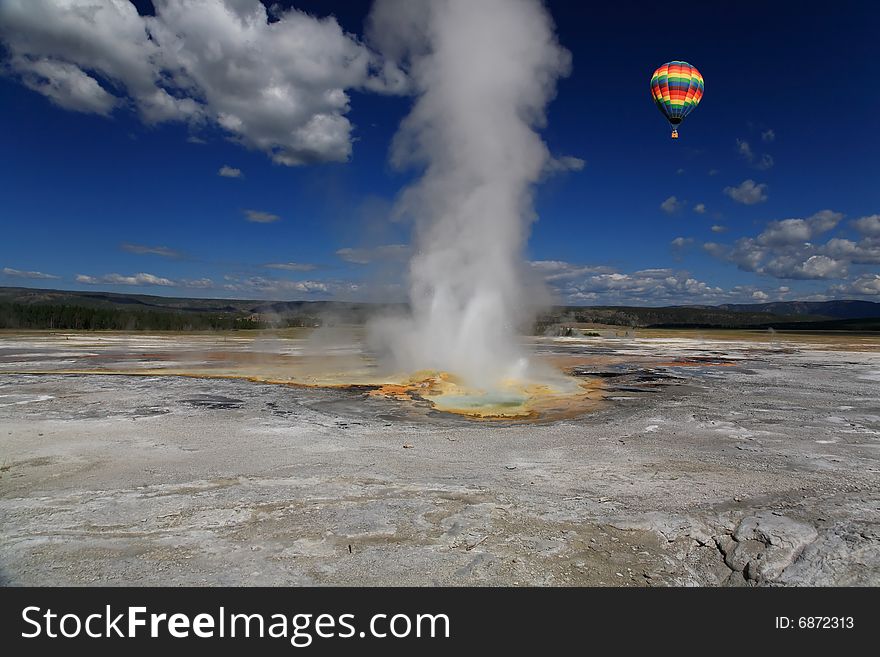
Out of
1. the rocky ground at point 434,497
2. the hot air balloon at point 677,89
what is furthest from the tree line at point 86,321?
the rocky ground at point 434,497

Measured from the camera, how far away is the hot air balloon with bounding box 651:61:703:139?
2270cm

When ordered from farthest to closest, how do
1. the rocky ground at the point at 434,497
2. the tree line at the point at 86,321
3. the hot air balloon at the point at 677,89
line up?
1. the tree line at the point at 86,321
2. the hot air balloon at the point at 677,89
3. the rocky ground at the point at 434,497

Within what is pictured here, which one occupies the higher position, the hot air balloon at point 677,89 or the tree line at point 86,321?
the hot air balloon at point 677,89

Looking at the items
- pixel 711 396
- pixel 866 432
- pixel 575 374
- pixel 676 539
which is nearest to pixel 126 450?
pixel 676 539

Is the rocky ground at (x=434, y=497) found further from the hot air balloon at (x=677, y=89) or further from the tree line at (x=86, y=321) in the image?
the tree line at (x=86, y=321)

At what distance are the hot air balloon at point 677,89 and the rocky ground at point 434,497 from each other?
54.0 ft

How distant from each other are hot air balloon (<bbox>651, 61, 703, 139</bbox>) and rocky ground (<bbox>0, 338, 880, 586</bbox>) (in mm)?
16459

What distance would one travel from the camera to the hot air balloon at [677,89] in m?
22.7

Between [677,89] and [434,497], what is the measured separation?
76.0 ft

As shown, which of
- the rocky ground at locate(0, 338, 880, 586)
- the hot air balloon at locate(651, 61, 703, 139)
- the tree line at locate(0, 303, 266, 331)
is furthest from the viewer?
the tree line at locate(0, 303, 266, 331)

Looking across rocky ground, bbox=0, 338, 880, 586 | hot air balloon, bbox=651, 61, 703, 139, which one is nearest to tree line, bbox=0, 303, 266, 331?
hot air balloon, bbox=651, 61, 703, 139

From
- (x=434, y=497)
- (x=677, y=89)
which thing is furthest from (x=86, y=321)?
(x=434, y=497)

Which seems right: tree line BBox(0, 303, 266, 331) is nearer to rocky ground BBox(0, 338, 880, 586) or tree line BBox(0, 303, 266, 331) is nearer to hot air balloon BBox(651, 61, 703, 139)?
hot air balloon BBox(651, 61, 703, 139)

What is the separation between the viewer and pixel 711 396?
13656 mm
